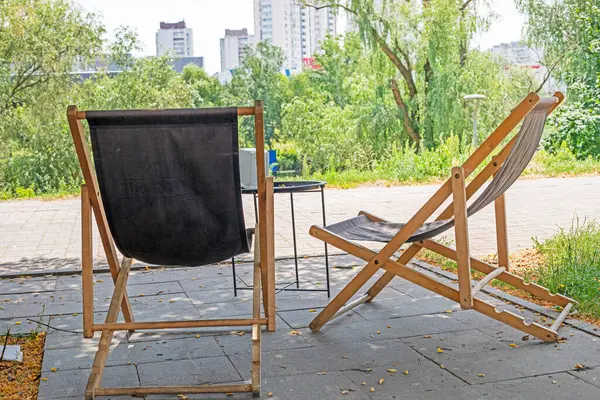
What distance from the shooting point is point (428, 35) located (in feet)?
60.8

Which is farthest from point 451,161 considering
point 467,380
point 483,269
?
point 467,380

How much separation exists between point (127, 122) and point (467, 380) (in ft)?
5.27

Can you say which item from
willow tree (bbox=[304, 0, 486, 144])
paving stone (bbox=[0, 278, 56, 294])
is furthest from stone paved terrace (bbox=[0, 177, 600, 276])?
willow tree (bbox=[304, 0, 486, 144])

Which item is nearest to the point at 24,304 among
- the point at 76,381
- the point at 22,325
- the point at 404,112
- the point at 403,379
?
the point at 22,325

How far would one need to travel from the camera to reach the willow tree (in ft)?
59.8

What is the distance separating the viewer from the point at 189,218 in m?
3.02

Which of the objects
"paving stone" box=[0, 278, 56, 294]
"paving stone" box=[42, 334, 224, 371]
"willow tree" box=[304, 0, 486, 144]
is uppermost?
"willow tree" box=[304, 0, 486, 144]

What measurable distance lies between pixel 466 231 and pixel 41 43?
17.6 m

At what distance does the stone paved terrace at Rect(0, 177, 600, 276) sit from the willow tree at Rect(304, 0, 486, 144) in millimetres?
7133

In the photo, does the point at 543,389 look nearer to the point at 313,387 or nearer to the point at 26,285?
the point at 313,387

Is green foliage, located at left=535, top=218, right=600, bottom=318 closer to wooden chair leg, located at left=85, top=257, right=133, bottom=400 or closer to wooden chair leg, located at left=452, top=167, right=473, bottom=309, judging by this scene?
wooden chair leg, located at left=452, top=167, right=473, bottom=309

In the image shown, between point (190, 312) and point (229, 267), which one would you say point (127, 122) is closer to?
point (190, 312)

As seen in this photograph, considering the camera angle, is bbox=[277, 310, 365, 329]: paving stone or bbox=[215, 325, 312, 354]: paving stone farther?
bbox=[277, 310, 365, 329]: paving stone

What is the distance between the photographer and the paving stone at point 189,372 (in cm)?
301
